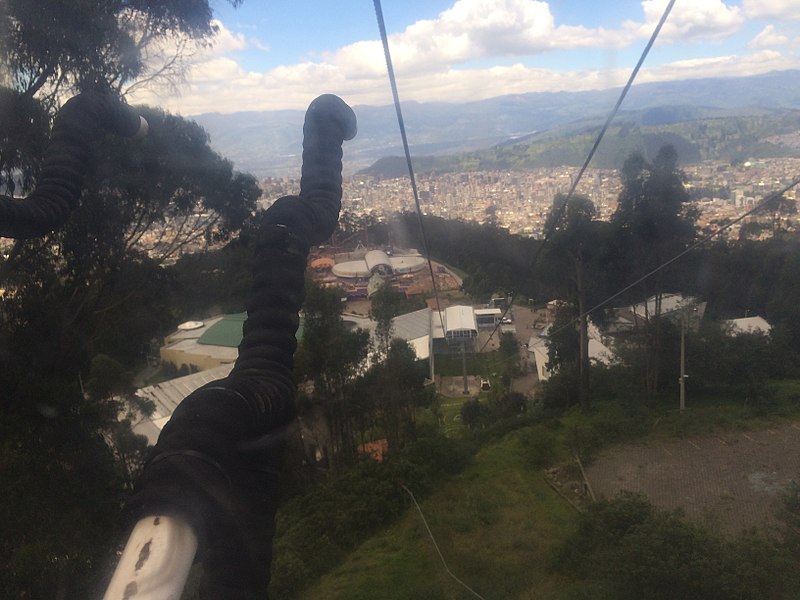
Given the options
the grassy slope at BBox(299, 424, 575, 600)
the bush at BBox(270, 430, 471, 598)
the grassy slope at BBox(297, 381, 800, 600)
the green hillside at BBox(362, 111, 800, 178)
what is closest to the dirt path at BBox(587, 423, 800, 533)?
the grassy slope at BBox(297, 381, 800, 600)

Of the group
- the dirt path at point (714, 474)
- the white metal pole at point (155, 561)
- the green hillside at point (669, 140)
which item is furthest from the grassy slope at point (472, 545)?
the green hillside at point (669, 140)

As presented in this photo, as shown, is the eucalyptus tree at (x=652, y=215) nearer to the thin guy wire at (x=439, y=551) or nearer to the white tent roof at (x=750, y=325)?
the white tent roof at (x=750, y=325)

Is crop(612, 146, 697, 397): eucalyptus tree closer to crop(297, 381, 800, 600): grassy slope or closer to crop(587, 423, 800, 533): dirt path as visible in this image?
crop(297, 381, 800, 600): grassy slope

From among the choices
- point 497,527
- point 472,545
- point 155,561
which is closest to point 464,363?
point 497,527

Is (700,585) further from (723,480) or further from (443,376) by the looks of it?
(443,376)

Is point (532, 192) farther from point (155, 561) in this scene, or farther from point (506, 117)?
point (155, 561)
